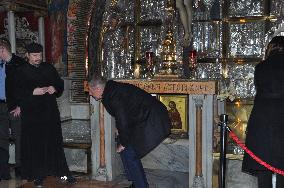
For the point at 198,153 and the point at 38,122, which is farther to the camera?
the point at 198,153

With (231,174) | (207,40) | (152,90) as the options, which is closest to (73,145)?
(152,90)

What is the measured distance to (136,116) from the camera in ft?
15.8

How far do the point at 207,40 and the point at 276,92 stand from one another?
3.87 m

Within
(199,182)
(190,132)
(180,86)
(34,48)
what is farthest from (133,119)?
(34,48)

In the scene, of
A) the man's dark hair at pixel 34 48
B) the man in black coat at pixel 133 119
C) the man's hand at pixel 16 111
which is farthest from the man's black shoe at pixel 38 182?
the man's dark hair at pixel 34 48

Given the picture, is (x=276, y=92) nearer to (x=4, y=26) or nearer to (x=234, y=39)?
(x=234, y=39)

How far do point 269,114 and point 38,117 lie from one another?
296 centimetres

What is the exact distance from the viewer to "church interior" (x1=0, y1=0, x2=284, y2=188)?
227 inches

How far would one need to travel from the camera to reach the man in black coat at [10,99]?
19.0 ft

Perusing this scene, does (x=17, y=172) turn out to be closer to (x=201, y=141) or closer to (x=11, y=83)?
(x=11, y=83)

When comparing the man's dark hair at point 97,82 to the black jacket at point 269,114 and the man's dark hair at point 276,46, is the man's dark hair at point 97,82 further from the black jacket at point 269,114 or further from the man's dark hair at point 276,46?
the man's dark hair at point 276,46

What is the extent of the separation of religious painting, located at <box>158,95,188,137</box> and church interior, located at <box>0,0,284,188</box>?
17mm

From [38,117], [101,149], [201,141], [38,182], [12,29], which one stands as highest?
[12,29]

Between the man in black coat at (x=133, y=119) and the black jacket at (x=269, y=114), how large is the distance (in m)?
1.15
